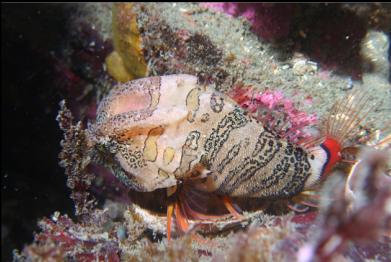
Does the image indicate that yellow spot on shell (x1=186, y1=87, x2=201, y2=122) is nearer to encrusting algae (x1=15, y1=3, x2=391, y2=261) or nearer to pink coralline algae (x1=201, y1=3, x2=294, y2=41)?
encrusting algae (x1=15, y1=3, x2=391, y2=261)

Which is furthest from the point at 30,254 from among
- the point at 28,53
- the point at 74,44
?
the point at 28,53

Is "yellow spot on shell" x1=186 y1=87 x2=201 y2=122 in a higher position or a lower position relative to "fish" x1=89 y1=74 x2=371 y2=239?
higher

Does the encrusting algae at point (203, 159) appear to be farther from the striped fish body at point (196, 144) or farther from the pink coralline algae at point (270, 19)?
the pink coralline algae at point (270, 19)

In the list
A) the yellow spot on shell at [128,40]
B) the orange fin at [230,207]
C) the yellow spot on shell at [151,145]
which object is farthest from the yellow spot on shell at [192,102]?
the yellow spot on shell at [128,40]

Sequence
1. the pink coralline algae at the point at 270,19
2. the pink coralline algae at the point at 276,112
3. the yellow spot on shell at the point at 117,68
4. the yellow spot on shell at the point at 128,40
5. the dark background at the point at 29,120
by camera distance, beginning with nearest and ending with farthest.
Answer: the pink coralline algae at the point at 276,112 < the pink coralline algae at the point at 270,19 < the yellow spot on shell at the point at 128,40 < the yellow spot on shell at the point at 117,68 < the dark background at the point at 29,120

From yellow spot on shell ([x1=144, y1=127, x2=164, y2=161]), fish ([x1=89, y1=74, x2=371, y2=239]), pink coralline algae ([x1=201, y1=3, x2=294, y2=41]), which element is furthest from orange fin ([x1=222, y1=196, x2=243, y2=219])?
pink coralline algae ([x1=201, y1=3, x2=294, y2=41])

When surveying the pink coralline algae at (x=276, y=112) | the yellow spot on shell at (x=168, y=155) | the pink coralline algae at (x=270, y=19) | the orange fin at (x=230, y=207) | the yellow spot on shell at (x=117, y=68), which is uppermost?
the pink coralline algae at (x=270, y=19)

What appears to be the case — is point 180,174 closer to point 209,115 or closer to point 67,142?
point 209,115

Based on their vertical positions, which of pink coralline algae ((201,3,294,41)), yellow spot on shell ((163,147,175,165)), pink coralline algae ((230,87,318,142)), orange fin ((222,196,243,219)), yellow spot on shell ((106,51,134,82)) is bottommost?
orange fin ((222,196,243,219))
